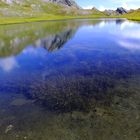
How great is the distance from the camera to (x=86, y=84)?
2470 centimetres

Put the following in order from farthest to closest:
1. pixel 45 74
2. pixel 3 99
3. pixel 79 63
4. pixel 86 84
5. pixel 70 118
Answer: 1. pixel 79 63
2. pixel 45 74
3. pixel 86 84
4. pixel 3 99
5. pixel 70 118

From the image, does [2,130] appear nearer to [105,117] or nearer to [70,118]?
[70,118]

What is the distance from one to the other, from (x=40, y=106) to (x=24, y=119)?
2.24m

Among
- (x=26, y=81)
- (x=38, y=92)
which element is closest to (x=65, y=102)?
(x=38, y=92)

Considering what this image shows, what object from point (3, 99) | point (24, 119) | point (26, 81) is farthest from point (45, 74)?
point (24, 119)

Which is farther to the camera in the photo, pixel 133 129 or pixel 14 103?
pixel 14 103

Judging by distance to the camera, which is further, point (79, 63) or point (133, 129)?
point (79, 63)

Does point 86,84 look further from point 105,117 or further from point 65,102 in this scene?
point 105,117

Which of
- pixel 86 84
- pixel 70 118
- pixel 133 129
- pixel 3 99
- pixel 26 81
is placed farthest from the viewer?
pixel 26 81

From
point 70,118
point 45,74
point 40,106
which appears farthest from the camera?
point 45,74

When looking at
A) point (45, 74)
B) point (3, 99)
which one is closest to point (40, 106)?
point (3, 99)

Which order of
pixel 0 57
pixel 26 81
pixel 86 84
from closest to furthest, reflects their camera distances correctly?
pixel 86 84
pixel 26 81
pixel 0 57

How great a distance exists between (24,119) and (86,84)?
9.09m

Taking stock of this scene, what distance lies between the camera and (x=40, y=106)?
1958 cm
